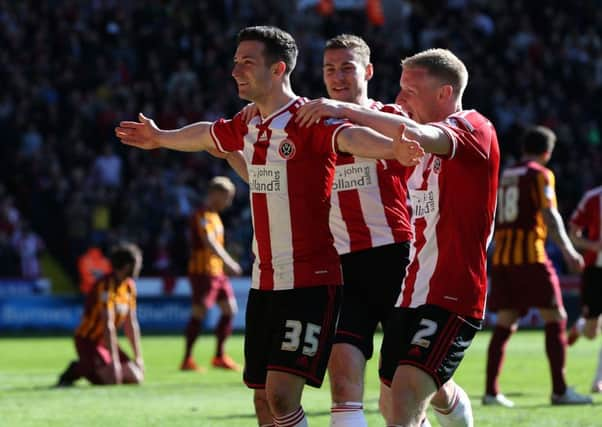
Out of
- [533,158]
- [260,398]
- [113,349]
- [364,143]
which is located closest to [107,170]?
[113,349]

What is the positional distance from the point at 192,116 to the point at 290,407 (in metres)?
21.9

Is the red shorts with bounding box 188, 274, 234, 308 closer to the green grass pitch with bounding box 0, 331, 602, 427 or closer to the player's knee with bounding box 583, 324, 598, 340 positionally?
the green grass pitch with bounding box 0, 331, 602, 427

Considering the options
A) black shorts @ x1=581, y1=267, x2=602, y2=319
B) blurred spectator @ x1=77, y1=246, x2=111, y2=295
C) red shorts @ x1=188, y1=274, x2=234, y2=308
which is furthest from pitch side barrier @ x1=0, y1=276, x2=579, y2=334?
black shorts @ x1=581, y1=267, x2=602, y2=319

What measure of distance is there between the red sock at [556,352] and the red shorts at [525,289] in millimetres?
193

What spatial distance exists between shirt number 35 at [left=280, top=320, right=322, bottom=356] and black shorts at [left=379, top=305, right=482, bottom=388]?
42 centimetres

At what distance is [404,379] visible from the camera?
6.21 m

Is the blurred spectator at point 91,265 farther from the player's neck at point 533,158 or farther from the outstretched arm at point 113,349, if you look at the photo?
the player's neck at point 533,158

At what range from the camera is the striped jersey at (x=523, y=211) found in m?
11.2

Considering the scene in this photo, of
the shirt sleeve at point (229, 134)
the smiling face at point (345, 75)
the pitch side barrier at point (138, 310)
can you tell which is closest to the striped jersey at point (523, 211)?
the smiling face at point (345, 75)

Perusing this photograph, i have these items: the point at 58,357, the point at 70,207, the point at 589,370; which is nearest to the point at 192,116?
the point at 70,207

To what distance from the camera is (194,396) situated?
1227 centimetres

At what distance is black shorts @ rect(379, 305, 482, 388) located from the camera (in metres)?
6.26

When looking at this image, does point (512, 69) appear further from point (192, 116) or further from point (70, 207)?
point (70, 207)

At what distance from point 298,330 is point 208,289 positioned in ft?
32.6
